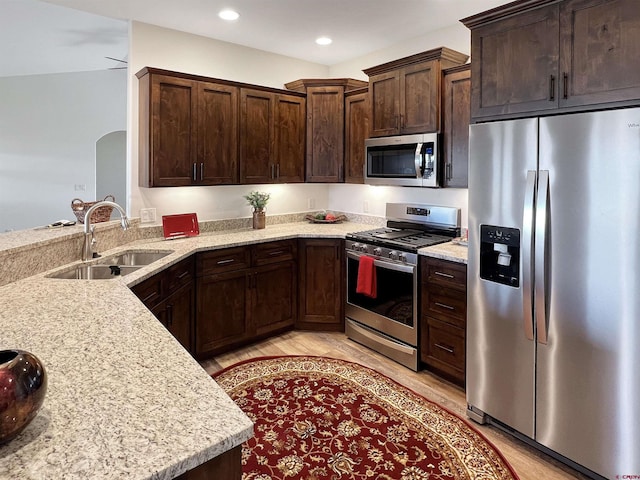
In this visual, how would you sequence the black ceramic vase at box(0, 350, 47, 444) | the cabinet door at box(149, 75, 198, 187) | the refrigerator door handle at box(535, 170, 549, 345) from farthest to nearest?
1. the cabinet door at box(149, 75, 198, 187)
2. the refrigerator door handle at box(535, 170, 549, 345)
3. the black ceramic vase at box(0, 350, 47, 444)

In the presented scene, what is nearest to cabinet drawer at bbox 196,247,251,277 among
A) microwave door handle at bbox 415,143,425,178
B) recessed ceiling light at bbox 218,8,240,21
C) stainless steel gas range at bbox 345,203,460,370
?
stainless steel gas range at bbox 345,203,460,370

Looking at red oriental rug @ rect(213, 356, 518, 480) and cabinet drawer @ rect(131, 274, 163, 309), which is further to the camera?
cabinet drawer @ rect(131, 274, 163, 309)

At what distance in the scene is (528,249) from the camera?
2096 mm

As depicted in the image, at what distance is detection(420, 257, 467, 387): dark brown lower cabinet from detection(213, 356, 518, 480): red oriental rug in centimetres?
34

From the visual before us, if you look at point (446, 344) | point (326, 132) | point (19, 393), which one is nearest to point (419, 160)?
point (326, 132)

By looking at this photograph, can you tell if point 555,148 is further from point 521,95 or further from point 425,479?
point 425,479

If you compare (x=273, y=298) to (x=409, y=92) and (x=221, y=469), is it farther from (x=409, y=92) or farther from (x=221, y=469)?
(x=221, y=469)

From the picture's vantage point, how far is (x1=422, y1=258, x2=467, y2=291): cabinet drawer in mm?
2781

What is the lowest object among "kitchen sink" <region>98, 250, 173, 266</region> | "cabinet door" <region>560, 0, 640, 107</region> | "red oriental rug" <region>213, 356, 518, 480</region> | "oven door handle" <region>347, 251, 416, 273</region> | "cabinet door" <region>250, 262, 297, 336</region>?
"red oriental rug" <region>213, 356, 518, 480</region>

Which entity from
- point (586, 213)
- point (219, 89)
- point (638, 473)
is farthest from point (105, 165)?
point (638, 473)

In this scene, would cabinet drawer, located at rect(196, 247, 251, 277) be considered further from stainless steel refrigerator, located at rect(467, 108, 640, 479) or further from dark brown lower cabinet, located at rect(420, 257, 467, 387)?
stainless steel refrigerator, located at rect(467, 108, 640, 479)

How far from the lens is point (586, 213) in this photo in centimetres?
191

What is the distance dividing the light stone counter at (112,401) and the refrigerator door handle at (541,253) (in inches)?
66.3

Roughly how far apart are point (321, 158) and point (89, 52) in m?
3.32
